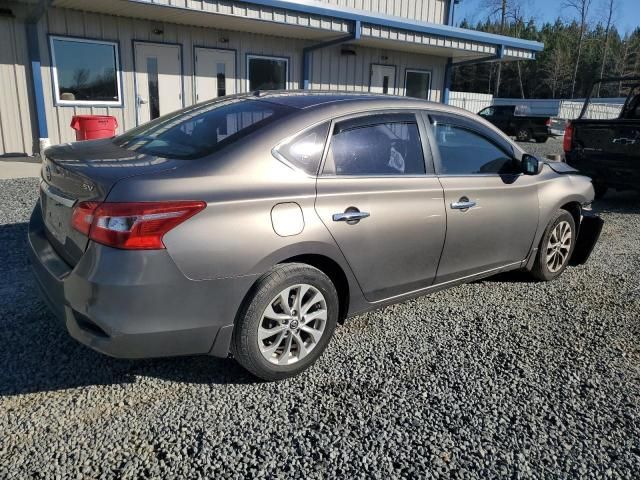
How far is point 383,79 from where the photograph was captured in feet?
48.7

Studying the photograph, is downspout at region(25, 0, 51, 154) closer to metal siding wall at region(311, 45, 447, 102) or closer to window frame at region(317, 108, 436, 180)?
metal siding wall at region(311, 45, 447, 102)

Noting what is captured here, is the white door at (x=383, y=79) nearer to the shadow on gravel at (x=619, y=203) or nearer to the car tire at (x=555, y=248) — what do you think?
the shadow on gravel at (x=619, y=203)

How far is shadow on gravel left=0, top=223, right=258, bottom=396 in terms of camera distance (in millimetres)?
2877

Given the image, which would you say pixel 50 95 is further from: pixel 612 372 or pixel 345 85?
pixel 612 372

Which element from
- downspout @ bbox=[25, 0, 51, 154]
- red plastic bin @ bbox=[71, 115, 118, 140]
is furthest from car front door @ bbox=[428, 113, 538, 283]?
downspout @ bbox=[25, 0, 51, 154]

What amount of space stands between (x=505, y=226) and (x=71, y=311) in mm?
3023

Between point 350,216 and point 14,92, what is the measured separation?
31.2ft

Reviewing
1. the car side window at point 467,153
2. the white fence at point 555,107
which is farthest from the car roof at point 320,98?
the white fence at point 555,107

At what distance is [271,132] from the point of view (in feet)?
9.39

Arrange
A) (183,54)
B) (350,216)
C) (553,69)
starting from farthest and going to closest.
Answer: (553,69), (183,54), (350,216)

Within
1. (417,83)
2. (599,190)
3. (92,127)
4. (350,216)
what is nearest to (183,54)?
(92,127)

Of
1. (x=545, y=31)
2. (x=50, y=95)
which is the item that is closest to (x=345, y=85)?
(x=50, y=95)

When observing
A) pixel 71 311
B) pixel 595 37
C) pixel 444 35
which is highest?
pixel 595 37

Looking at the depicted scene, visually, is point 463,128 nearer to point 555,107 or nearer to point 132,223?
point 132,223
